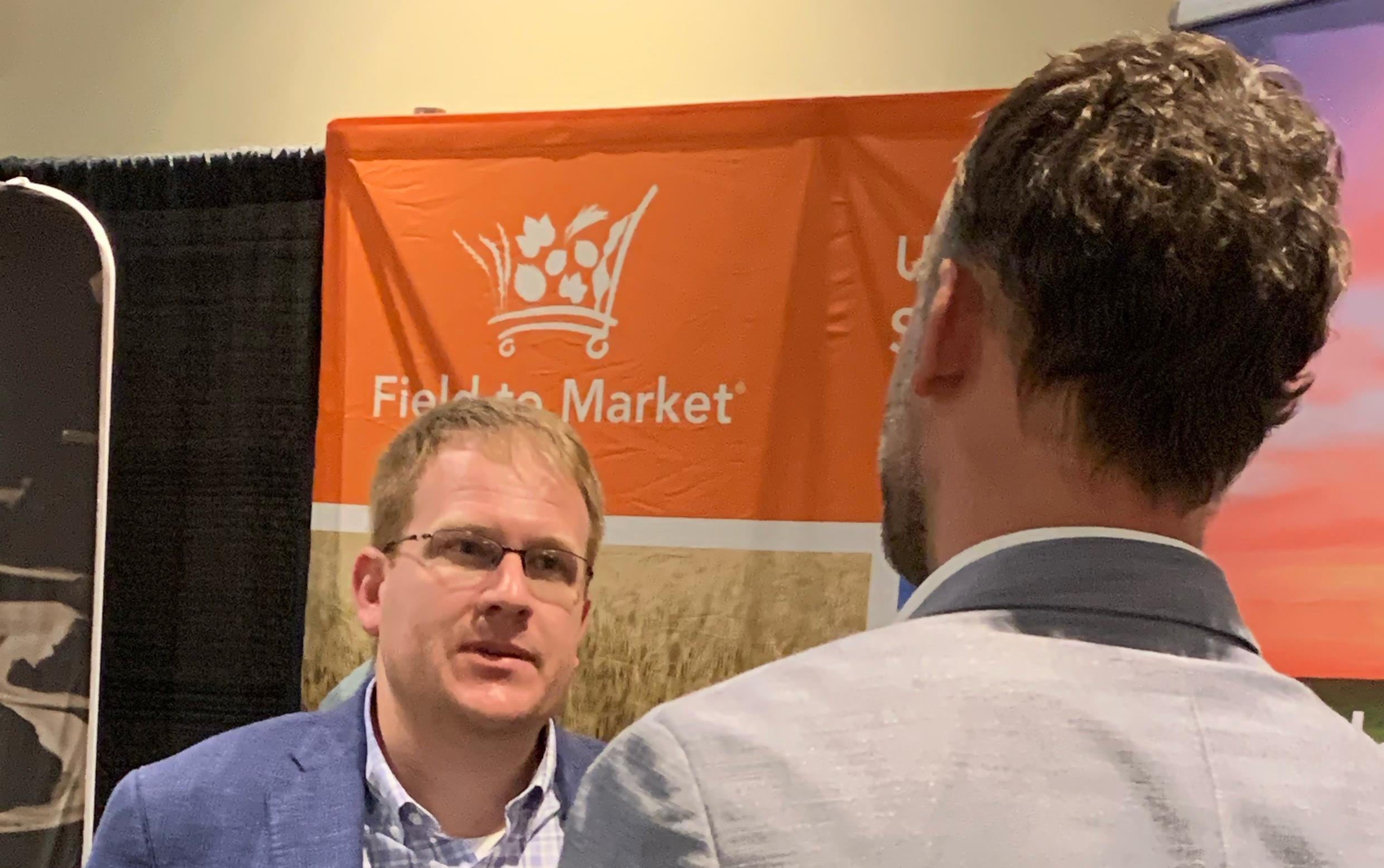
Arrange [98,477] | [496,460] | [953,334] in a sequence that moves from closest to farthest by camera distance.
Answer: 1. [953,334]
2. [496,460]
3. [98,477]

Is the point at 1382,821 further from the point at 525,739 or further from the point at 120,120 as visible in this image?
the point at 120,120

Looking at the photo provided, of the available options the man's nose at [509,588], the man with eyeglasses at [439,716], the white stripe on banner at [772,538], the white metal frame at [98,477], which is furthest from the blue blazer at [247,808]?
the white stripe on banner at [772,538]

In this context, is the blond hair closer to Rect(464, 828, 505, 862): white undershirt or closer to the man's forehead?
the man's forehead

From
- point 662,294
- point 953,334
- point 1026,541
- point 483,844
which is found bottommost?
point 483,844

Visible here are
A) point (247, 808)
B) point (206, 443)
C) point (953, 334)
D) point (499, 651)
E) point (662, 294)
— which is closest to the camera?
point (953, 334)

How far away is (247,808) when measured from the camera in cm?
153

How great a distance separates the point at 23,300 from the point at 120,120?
0.98 metres

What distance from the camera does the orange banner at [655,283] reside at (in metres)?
2.14

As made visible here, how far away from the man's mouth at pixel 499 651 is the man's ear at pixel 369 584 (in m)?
0.23

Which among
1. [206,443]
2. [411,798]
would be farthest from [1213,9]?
[206,443]

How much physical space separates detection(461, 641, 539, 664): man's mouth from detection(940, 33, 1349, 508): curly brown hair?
109cm

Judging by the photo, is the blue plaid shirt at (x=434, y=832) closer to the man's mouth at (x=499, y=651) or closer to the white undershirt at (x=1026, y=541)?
the man's mouth at (x=499, y=651)

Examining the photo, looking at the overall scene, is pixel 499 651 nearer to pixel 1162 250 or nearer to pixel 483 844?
pixel 483 844

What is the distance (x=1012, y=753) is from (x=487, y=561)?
1191mm
